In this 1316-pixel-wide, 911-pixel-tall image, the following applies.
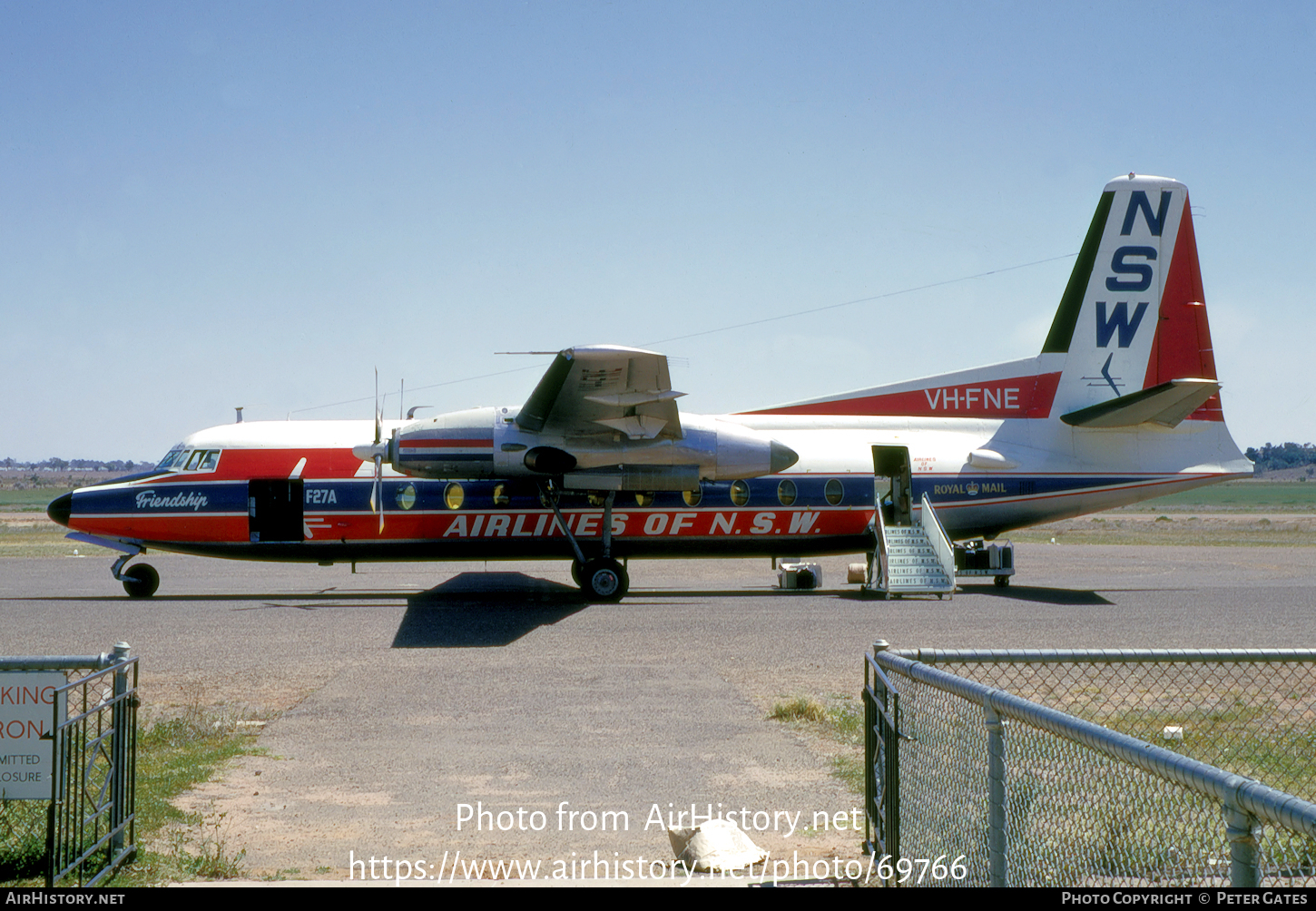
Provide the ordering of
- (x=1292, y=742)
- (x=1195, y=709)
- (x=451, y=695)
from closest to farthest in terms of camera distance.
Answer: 1. (x=1292, y=742)
2. (x=1195, y=709)
3. (x=451, y=695)

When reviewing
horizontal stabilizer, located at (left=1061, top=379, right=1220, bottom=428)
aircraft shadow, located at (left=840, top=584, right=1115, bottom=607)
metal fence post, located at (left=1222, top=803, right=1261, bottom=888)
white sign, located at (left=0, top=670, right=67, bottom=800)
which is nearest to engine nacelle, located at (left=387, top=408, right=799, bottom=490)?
aircraft shadow, located at (left=840, top=584, right=1115, bottom=607)

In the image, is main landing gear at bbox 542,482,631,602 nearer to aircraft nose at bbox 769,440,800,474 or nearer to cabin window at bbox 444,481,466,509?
cabin window at bbox 444,481,466,509

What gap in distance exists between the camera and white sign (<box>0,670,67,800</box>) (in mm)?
4961

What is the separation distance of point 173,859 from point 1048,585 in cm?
2104

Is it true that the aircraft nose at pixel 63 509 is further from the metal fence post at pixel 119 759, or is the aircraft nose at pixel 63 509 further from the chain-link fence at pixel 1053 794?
the chain-link fence at pixel 1053 794

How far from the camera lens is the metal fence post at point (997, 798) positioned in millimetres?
4012

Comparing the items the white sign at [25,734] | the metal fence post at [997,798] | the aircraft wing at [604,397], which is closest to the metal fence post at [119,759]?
the white sign at [25,734]

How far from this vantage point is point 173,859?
222 inches

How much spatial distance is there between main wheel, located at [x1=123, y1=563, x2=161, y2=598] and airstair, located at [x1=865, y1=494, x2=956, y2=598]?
562 inches

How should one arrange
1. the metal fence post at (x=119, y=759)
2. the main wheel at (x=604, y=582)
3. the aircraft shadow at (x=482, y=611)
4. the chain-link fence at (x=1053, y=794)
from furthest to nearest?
the main wheel at (x=604, y=582), the aircraft shadow at (x=482, y=611), the metal fence post at (x=119, y=759), the chain-link fence at (x=1053, y=794)

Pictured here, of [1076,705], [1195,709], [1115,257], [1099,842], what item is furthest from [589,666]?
[1115,257]

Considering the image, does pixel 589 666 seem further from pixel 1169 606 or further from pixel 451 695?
pixel 1169 606

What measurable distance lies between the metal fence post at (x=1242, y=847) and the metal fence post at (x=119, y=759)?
5.21 metres

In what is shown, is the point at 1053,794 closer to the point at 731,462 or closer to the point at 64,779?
the point at 64,779
